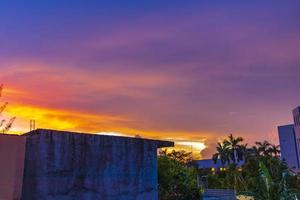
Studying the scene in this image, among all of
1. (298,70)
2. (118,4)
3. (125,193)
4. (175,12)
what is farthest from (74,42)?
(298,70)

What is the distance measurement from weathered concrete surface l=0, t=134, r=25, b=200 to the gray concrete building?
0.08ft

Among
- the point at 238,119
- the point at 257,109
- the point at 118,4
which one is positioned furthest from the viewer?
the point at 238,119

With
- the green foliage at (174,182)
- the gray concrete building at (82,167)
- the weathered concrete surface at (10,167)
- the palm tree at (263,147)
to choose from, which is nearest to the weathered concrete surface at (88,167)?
the gray concrete building at (82,167)

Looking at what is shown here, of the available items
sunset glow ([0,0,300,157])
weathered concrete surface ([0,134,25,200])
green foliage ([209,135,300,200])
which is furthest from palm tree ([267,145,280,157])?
weathered concrete surface ([0,134,25,200])

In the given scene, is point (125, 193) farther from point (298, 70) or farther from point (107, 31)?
point (298, 70)

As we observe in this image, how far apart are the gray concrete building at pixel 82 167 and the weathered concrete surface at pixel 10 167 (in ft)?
0.08

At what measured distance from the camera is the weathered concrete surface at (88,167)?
9250 millimetres

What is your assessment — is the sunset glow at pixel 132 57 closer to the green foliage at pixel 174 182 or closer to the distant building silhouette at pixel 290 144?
the green foliage at pixel 174 182

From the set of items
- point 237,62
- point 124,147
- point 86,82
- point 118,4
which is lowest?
point 124,147

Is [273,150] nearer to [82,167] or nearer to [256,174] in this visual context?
[256,174]

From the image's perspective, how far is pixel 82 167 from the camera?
9.97 meters

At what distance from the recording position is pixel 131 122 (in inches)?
726

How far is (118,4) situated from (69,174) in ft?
21.7

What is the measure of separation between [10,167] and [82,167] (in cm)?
201
